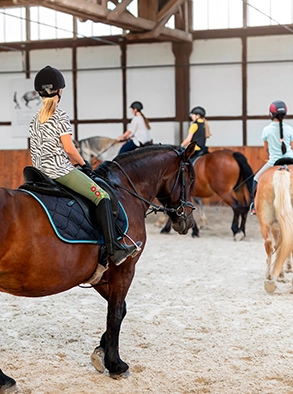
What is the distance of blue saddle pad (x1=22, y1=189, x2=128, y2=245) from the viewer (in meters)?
3.28

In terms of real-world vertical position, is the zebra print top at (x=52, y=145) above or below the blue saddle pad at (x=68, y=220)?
above

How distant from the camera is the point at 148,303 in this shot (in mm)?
5520

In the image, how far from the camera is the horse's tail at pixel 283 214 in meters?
5.59

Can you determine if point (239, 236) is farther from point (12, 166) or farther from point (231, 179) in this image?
point (12, 166)

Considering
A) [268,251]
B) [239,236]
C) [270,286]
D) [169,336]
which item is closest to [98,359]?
[169,336]

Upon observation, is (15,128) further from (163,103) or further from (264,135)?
(264,135)

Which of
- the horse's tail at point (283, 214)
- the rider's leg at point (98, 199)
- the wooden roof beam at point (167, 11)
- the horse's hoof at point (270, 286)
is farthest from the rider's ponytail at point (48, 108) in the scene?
the wooden roof beam at point (167, 11)

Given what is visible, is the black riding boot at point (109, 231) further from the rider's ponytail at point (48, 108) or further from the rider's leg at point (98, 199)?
the rider's ponytail at point (48, 108)

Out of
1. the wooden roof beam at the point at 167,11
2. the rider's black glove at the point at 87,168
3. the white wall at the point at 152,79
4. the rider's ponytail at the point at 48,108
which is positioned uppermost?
the wooden roof beam at the point at 167,11

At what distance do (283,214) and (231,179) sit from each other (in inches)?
156

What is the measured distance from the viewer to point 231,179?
31.7ft

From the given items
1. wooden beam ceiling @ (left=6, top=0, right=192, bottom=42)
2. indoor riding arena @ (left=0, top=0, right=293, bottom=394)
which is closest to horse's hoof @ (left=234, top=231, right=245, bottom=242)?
indoor riding arena @ (left=0, top=0, right=293, bottom=394)

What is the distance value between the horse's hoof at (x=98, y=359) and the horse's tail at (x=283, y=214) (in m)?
2.40

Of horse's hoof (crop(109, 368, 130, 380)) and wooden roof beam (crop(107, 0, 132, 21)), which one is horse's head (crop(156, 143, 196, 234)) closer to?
horse's hoof (crop(109, 368, 130, 380))
